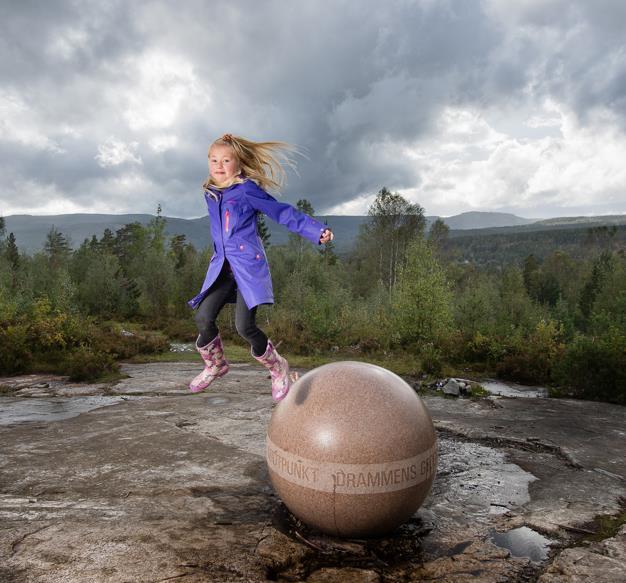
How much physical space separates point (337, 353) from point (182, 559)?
1631 centimetres

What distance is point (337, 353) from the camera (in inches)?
795

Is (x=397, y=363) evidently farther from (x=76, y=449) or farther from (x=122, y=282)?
(x=122, y=282)

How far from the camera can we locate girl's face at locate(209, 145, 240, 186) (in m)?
4.90

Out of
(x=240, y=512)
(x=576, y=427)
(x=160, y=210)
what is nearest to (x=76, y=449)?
(x=240, y=512)

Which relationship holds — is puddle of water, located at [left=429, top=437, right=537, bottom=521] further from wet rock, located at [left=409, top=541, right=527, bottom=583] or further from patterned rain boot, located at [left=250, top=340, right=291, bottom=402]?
patterned rain boot, located at [left=250, top=340, right=291, bottom=402]

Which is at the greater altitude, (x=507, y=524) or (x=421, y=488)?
(x=421, y=488)

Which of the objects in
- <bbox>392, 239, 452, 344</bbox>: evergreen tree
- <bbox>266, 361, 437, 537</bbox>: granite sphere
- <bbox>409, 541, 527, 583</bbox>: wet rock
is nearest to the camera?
<bbox>409, 541, 527, 583</bbox>: wet rock

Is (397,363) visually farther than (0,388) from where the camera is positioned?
Yes

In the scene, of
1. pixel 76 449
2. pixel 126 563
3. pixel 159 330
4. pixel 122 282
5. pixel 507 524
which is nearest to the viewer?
pixel 126 563

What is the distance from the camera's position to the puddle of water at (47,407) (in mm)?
8891

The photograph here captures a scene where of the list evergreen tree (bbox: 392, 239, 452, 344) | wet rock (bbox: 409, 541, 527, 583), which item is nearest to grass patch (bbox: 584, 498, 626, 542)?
wet rock (bbox: 409, 541, 527, 583)

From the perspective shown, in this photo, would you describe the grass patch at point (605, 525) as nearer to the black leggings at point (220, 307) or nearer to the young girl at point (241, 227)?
the young girl at point (241, 227)

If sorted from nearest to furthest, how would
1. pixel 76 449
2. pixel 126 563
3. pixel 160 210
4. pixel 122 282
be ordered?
pixel 126 563 < pixel 76 449 < pixel 122 282 < pixel 160 210

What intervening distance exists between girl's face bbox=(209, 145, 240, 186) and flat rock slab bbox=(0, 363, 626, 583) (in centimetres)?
321
